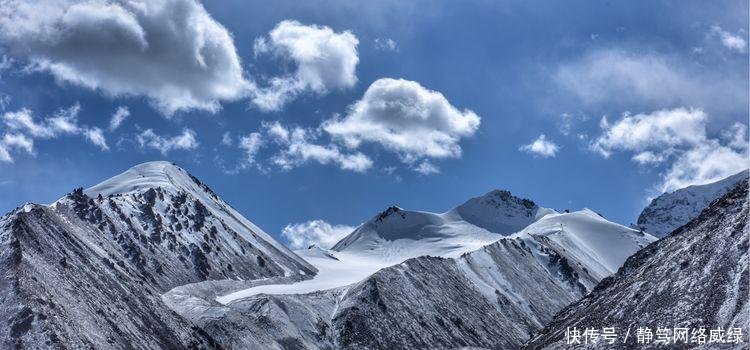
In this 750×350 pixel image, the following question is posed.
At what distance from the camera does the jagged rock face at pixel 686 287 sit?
73125mm

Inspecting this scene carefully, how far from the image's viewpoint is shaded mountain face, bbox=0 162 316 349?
70.1 meters

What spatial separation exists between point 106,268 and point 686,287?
67608 millimetres

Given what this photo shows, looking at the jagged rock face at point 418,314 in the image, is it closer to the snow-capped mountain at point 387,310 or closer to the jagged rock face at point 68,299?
the snow-capped mountain at point 387,310

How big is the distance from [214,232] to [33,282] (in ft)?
315

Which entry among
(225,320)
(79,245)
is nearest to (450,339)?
(225,320)

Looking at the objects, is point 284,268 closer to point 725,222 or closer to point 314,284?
point 314,284

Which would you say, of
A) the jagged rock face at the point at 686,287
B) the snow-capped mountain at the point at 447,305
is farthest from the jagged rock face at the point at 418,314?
the jagged rock face at the point at 686,287

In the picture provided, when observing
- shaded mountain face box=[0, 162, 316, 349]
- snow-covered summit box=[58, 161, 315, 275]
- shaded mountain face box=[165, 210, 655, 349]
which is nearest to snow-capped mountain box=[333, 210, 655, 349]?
shaded mountain face box=[165, 210, 655, 349]

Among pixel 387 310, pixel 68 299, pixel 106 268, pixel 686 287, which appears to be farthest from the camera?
pixel 387 310

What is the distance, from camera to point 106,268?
93.6 m

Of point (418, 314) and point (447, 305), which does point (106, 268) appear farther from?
point (447, 305)

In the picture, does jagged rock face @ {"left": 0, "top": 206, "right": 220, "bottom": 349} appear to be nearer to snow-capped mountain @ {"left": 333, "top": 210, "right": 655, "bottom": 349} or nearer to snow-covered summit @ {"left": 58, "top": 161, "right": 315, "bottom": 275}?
snow-capped mountain @ {"left": 333, "top": 210, "right": 655, "bottom": 349}

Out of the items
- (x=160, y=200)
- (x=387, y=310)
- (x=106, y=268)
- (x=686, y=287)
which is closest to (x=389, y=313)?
(x=387, y=310)

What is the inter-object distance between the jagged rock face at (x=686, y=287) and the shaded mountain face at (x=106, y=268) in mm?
47144
